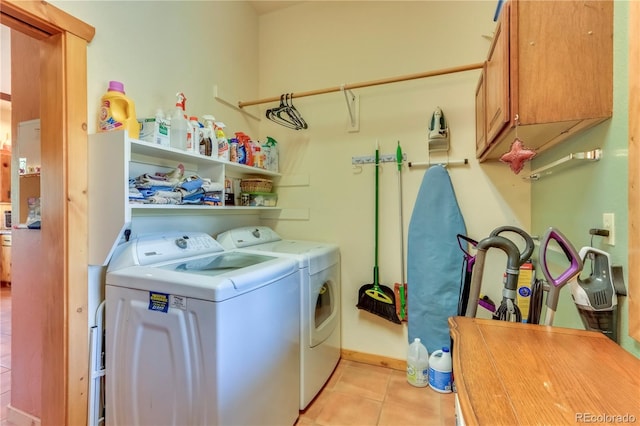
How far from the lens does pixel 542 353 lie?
76cm

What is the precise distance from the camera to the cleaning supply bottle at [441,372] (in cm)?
185

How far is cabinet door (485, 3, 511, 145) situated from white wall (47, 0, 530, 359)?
23.4 inches

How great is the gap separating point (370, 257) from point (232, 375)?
141 centimetres

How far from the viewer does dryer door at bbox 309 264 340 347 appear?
1.76 m

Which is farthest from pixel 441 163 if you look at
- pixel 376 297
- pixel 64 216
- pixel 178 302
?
pixel 64 216

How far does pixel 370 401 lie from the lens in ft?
5.91

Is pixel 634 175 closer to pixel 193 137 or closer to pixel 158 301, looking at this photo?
pixel 158 301

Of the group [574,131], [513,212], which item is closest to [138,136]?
[574,131]

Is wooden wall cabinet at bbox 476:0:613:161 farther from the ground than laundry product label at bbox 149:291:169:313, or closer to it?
farther from the ground

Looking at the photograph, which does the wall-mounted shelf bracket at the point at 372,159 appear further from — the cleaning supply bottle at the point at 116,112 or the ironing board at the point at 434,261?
the cleaning supply bottle at the point at 116,112

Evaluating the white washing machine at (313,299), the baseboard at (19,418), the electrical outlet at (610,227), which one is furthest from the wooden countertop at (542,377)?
the baseboard at (19,418)

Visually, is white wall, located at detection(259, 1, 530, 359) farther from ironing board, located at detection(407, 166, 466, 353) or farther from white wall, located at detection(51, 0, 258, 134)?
white wall, located at detection(51, 0, 258, 134)

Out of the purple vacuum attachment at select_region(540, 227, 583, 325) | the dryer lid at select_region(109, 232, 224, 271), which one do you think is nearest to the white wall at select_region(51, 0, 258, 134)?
the dryer lid at select_region(109, 232, 224, 271)

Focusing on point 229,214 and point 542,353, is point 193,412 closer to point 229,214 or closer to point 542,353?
point 542,353
